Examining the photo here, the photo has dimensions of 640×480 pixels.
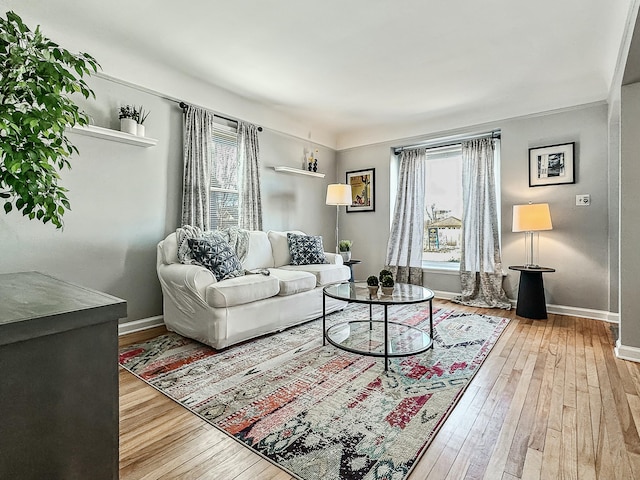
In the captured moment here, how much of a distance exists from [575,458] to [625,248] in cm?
192

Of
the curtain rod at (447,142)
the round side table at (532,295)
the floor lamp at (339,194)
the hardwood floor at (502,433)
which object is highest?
the curtain rod at (447,142)

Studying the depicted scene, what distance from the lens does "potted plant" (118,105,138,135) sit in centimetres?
299

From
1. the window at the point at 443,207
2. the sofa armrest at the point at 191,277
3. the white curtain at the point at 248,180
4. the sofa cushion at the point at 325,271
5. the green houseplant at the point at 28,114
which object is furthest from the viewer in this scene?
the window at the point at 443,207

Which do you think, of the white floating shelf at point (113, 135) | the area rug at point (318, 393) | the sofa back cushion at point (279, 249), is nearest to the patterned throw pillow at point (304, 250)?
the sofa back cushion at point (279, 249)

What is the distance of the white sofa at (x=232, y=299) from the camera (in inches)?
104

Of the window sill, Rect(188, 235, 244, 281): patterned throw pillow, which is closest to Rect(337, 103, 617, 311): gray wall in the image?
the window sill

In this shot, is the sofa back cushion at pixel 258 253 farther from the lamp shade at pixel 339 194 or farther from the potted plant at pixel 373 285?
the potted plant at pixel 373 285

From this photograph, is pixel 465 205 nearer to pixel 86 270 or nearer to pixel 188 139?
pixel 188 139

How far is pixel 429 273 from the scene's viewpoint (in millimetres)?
4906

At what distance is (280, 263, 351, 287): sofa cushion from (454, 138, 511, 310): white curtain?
5.68 feet

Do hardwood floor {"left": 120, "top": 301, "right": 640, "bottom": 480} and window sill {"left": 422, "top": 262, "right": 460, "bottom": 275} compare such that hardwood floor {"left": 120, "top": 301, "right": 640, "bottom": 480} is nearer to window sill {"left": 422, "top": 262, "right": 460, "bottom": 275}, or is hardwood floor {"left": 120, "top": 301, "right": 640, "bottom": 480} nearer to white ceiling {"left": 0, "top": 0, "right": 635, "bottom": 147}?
window sill {"left": 422, "top": 262, "right": 460, "bottom": 275}

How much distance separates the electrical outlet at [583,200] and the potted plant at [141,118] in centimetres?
471

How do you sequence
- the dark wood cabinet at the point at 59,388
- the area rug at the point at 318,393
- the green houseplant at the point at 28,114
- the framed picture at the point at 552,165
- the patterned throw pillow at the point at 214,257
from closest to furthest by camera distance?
the dark wood cabinet at the point at 59,388 → the green houseplant at the point at 28,114 → the area rug at the point at 318,393 → the patterned throw pillow at the point at 214,257 → the framed picture at the point at 552,165

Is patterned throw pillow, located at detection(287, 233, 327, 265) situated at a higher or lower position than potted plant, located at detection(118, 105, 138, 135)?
lower
